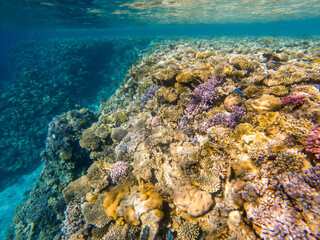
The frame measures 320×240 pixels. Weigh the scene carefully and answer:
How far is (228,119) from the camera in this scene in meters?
4.21

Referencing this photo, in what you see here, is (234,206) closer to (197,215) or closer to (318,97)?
(197,215)

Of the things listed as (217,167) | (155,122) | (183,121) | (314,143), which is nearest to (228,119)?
(183,121)

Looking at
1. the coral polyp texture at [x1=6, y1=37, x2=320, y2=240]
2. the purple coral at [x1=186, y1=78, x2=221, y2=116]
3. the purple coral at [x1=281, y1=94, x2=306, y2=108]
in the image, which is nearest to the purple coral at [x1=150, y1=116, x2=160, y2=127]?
the coral polyp texture at [x1=6, y1=37, x2=320, y2=240]

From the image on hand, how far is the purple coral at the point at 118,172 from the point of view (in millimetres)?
4719

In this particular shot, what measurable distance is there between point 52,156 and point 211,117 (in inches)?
398

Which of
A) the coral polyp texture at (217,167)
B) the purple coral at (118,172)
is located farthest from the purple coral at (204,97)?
the purple coral at (118,172)

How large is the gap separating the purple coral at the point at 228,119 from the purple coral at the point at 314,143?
5.38 ft

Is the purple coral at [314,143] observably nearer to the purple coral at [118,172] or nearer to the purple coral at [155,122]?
the purple coral at [155,122]

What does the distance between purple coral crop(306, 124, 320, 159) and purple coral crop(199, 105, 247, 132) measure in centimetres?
164

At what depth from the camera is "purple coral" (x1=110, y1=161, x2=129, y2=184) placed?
15.5 feet

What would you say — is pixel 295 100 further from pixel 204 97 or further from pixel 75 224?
pixel 75 224

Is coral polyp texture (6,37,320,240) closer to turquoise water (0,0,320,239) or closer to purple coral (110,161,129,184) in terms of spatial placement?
purple coral (110,161,129,184)

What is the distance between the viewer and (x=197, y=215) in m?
2.96

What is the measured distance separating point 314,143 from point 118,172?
4.92m
